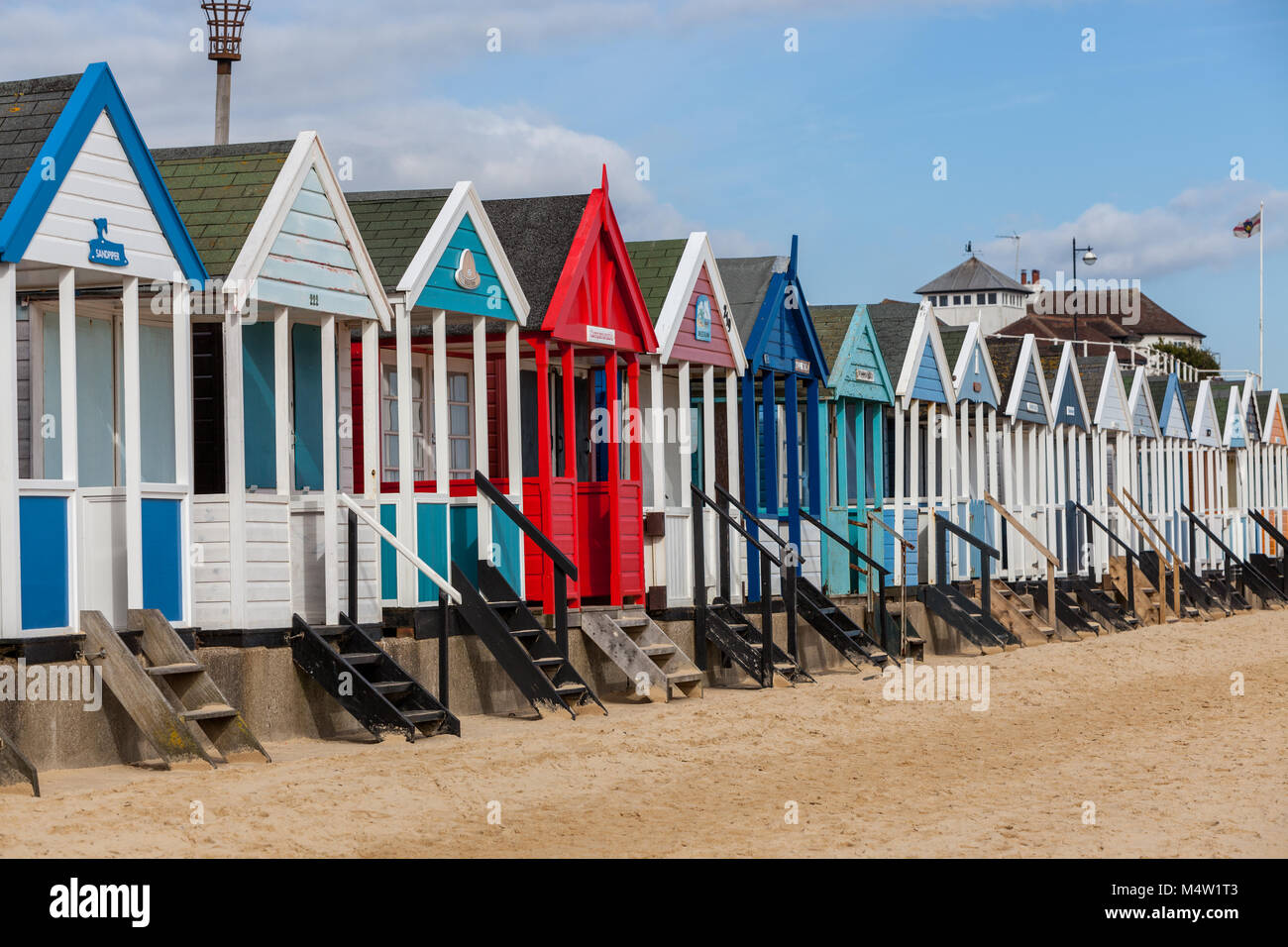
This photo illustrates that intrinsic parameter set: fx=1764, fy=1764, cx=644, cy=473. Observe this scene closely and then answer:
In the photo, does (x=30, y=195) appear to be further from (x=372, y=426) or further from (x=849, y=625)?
(x=849, y=625)

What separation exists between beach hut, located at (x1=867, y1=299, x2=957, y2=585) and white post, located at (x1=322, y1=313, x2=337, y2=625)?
9989 mm

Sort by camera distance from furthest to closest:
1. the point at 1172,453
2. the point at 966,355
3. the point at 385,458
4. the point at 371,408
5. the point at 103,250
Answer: the point at 1172,453
the point at 966,355
the point at 385,458
the point at 371,408
the point at 103,250

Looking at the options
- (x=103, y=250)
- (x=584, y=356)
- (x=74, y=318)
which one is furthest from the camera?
(x=584, y=356)

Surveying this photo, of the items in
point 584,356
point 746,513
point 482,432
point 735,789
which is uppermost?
point 584,356

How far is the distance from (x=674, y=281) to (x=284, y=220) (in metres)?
5.49

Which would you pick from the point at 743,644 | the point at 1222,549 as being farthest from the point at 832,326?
the point at 1222,549

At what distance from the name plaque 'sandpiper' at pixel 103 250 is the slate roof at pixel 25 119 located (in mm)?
560

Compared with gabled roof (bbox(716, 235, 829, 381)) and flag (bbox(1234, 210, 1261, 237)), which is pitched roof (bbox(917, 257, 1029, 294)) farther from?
gabled roof (bbox(716, 235, 829, 381))

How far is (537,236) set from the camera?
49.2 ft

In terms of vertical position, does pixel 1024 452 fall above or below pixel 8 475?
above

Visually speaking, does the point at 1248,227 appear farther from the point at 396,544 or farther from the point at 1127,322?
the point at 1127,322

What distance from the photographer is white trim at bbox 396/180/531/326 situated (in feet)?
42.5

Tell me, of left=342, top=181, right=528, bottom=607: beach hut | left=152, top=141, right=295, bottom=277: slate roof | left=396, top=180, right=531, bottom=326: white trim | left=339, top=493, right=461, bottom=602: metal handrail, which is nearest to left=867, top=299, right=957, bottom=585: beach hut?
left=342, top=181, right=528, bottom=607: beach hut
